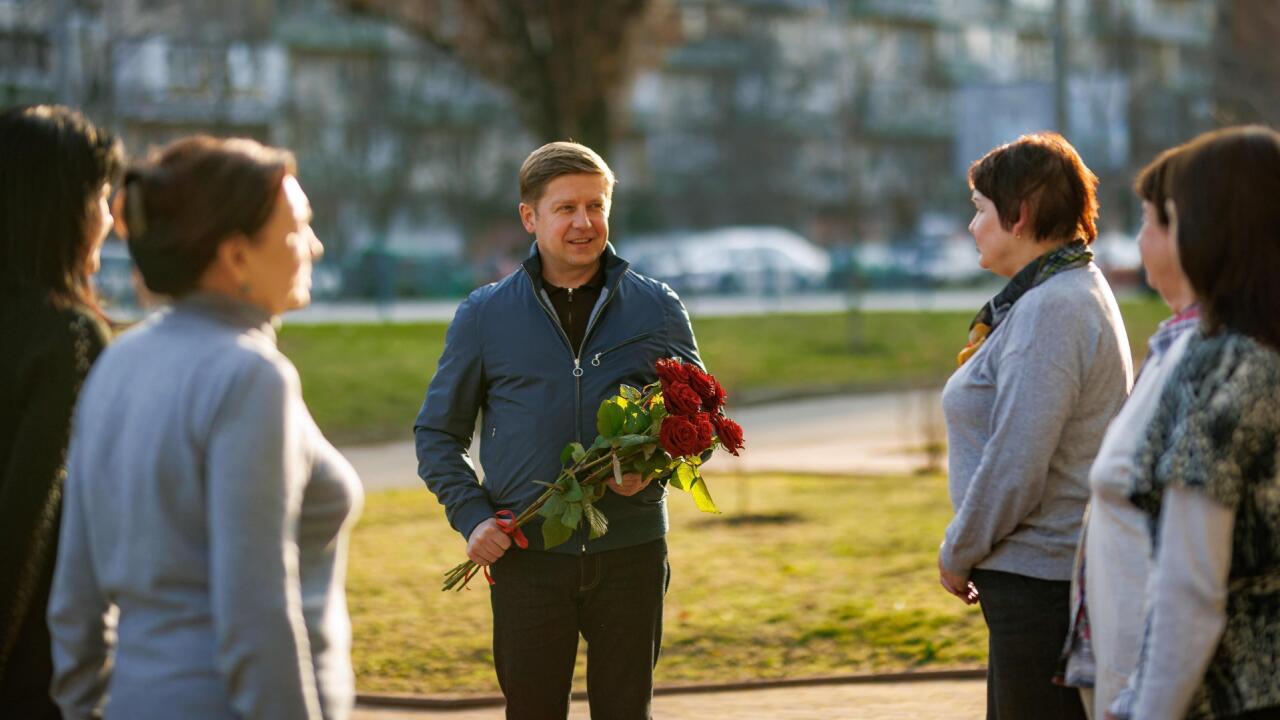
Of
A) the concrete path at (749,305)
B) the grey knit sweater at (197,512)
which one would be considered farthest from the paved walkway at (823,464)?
the concrete path at (749,305)

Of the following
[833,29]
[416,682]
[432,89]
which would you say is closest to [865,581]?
[416,682]

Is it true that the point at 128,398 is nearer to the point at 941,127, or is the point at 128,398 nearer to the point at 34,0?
the point at 34,0

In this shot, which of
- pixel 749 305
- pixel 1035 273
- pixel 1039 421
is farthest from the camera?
pixel 749 305

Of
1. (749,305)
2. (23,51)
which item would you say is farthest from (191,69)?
(749,305)

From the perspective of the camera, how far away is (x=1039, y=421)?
3.69 meters

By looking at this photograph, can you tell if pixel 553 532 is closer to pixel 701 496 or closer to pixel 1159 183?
pixel 701 496

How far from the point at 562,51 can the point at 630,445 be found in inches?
608

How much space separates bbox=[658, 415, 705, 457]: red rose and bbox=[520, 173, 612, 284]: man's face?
530 mm

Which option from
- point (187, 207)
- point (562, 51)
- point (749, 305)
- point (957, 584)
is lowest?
point (749, 305)

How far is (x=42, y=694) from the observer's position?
3035 mm

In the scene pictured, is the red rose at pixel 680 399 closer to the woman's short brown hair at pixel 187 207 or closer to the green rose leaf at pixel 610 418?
the green rose leaf at pixel 610 418

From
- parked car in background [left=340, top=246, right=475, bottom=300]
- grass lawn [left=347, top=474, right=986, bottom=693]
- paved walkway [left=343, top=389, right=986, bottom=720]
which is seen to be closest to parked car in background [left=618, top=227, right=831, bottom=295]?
parked car in background [left=340, top=246, right=475, bottom=300]

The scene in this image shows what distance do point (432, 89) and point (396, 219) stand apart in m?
4.55

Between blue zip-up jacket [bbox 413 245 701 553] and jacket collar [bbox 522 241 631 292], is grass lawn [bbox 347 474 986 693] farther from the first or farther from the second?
jacket collar [bbox 522 241 631 292]
